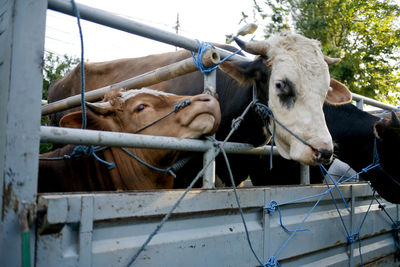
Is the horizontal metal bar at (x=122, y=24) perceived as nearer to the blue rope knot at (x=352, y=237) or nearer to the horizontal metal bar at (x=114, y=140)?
the horizontal metal bar at (x=114, y=140)

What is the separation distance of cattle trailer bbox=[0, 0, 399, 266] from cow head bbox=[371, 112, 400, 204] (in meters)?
1.64

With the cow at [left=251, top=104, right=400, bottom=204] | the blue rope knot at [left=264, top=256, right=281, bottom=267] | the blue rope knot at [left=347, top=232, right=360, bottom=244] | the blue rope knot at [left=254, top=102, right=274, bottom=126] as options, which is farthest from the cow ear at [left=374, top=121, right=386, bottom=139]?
the blue rope knot at [left=264, top=256, right=281, bottom=267]

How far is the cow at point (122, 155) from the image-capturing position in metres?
2.57

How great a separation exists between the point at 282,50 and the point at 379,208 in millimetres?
2141

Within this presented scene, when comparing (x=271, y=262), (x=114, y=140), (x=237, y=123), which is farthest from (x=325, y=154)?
(x=114, y=140)

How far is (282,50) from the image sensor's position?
300 centimetres

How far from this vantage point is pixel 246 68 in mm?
3154

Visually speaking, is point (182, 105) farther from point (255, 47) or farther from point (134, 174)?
point (255, 47)

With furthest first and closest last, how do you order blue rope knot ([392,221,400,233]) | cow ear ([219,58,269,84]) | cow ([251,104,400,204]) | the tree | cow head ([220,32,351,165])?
the tree → blue rope knot ([392,221,400,233]) → cow ([251,104,400,204]) → cow ear ([219,58,269,84]) → cow head ([220,32,351,165])

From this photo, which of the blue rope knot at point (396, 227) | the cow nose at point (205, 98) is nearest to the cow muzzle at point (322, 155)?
the cow nose at point (205, 98)

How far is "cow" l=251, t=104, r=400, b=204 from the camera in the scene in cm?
374

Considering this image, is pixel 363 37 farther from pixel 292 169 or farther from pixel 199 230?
pixel 199 230

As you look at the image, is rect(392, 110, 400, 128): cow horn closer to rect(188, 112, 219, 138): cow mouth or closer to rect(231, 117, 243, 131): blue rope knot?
rect(231, 117, 243, 131): blue rope knot

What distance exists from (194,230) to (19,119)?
1.07m
